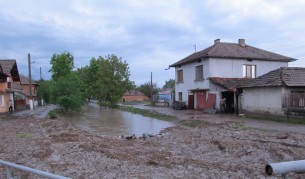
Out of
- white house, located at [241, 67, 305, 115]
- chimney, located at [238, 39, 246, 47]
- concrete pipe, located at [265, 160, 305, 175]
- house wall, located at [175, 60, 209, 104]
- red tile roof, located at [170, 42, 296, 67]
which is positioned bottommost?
concrete pipe, located at [265, 160, 305, 175]

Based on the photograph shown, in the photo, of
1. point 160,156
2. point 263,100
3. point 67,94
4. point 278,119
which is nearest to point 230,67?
point 263,100

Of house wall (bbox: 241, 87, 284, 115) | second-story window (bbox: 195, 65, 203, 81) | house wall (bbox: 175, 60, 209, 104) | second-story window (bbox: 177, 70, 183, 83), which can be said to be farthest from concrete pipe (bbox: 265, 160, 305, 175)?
second-story window (bbox: 177, 70, 183, 83)

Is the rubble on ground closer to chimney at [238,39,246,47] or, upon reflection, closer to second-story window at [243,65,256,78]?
second-story window at [243,65,256,78]

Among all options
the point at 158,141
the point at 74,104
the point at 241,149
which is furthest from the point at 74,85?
the point at 241,149

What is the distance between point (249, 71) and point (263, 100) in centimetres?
1048

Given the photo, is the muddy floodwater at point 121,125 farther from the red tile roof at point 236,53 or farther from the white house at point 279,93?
the red tile roof at point 236,53

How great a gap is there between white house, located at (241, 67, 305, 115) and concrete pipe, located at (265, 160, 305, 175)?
20.0 meters

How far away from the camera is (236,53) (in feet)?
117

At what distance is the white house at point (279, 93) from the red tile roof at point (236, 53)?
23.7 feet

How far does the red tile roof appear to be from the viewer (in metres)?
34.5

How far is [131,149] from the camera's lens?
12.9 meters

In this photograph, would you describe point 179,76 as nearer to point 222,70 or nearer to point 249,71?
point 222,70

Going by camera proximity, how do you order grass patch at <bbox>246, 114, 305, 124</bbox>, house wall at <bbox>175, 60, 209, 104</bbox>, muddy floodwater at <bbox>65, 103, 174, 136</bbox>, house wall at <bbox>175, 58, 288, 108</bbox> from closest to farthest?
1. muddy floodwater at <bbox>65, 103, 174, 136</bbox>
2. grass patch at <bbox>246, 114, 305, 124</bbox>
3. house wall at <bbox>175, 58, 288, 108</bbox>
4. house wall at <bbox>175, 60, 209, 104</bbox>

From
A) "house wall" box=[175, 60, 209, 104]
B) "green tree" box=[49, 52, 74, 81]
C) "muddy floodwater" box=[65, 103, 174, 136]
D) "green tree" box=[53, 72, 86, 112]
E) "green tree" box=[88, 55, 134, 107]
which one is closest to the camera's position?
"muddy floodwater" box=[65, 103, 174, 136]
